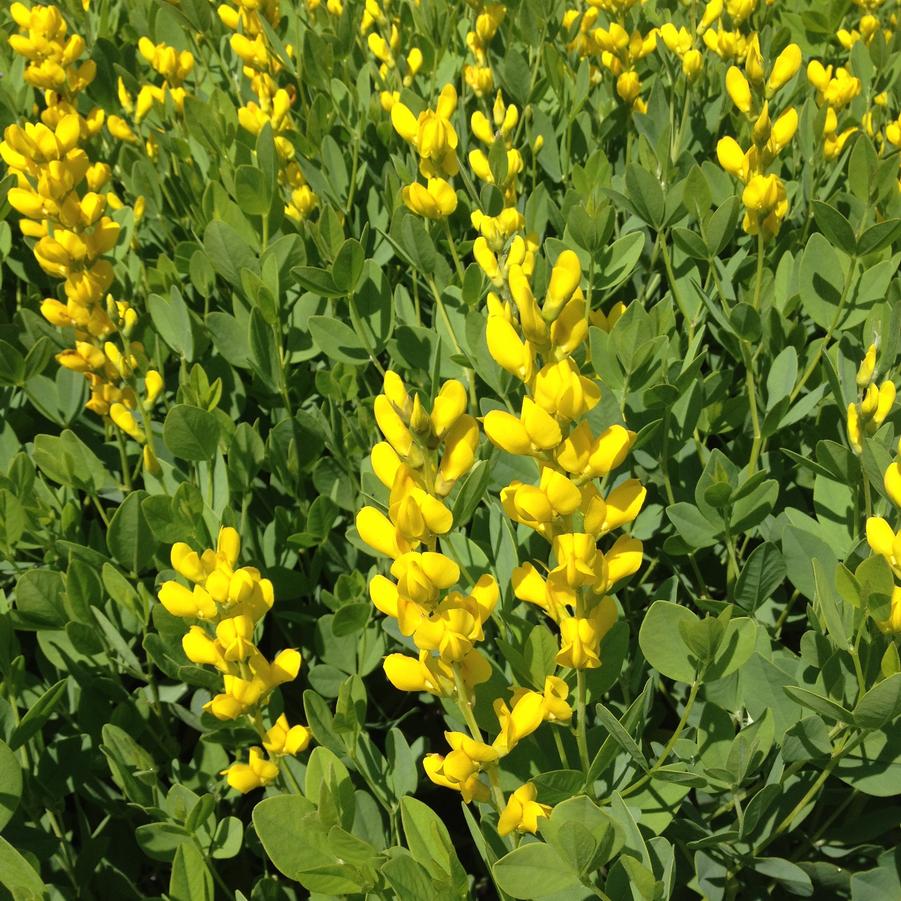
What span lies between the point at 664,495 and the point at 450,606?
66 cm

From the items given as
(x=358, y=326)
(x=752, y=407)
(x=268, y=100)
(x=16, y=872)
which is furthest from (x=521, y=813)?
(x=268, y=100)

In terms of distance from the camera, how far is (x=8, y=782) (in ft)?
3.52

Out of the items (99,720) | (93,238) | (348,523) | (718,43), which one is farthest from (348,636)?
(718,43)

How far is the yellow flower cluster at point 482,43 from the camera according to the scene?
1967 millimetres

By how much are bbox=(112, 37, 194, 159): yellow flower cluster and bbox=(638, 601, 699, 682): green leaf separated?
150cm

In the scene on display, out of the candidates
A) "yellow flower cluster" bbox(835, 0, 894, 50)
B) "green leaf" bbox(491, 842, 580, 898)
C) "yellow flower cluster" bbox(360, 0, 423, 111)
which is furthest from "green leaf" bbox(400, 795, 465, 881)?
"yellow flower cluster" bbox(835, 0, 894, 50)

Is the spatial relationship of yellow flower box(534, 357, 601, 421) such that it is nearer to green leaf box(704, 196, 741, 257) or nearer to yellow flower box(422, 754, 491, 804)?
yellow flower box(422, 754, 491, 804)

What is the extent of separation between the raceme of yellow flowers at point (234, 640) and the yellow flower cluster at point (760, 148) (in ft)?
2.84

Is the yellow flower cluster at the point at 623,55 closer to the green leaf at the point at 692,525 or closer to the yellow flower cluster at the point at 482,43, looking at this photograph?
the yellow flower cluster at the point at 482,43

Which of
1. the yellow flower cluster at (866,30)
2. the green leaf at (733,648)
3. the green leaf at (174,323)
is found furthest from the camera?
the yellow flower cluster at (866,30)

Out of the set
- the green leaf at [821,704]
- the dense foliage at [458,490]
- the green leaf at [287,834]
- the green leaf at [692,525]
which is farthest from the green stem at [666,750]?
the green leaf at [287,834]

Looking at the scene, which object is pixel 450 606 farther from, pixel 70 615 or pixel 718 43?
pixel 718 43

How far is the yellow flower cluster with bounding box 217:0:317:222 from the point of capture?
1.85m

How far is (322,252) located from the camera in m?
1.68
